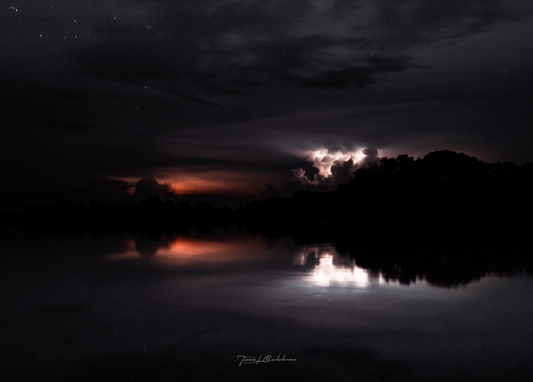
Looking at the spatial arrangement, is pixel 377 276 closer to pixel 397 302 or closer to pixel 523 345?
pixel 397 302

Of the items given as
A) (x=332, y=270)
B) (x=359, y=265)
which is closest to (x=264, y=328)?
(x=332, y=270)

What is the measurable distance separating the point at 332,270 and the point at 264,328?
34.6ft

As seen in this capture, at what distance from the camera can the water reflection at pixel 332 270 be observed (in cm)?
1839

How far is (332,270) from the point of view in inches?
851

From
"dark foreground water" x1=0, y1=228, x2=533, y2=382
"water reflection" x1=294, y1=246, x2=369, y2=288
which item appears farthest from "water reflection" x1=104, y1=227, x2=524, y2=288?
"dark foreground water" x1=0, y1=228, x2=533, y2=382

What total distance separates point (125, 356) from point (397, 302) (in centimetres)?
866

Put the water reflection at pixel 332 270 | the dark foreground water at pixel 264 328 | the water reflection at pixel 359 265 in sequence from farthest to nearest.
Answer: the water reflection at pixel 359 265
the water reflection at pixel 332 270
the dark foreground water at pixel 264 328

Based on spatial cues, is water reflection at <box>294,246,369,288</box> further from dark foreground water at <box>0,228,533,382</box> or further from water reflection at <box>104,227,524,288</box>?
dark foreground water at <box>0,228,533,382</box>

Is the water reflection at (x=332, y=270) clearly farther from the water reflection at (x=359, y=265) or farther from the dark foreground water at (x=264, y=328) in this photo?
the dark foreground water at (x=264, y=328)

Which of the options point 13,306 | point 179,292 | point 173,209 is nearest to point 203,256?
point 179,292

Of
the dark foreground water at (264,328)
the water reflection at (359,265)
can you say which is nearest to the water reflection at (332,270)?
the water reflection at (359,265)

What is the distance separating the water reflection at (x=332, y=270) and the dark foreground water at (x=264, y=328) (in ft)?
0.46

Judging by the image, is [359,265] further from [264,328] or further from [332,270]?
[264,328]

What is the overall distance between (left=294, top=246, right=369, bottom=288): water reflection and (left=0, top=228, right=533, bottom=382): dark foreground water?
14 cm
